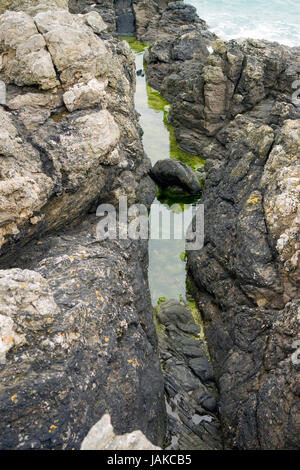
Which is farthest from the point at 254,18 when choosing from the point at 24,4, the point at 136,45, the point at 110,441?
the point at 110,441

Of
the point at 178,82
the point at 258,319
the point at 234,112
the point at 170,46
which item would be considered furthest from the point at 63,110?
the point at 170,46

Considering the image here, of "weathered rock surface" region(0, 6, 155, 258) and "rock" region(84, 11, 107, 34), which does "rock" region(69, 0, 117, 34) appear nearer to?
"rock" region(84, 11, 107, 34)

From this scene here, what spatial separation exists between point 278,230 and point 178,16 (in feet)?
100

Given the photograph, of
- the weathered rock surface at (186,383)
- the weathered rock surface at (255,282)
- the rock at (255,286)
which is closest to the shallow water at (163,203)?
the weathered rock surface at (255,282)

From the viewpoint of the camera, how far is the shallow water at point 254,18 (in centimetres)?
4569

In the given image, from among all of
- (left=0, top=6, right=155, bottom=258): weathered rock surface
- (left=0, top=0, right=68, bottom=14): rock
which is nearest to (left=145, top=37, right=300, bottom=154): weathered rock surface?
(left=0, top=0, right=68, bottom=14): rock

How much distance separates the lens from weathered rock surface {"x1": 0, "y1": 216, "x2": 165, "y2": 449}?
261 inches

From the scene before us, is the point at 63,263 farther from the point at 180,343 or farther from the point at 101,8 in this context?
the point at 101,8

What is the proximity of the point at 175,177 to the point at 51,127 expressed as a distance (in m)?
8.38

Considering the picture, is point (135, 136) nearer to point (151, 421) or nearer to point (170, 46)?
point (151, 421)

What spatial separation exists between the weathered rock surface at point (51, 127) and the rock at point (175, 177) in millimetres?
5858

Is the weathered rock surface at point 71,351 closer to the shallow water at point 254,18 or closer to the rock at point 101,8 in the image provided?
the rock at point 101,8

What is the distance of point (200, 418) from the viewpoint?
10.4 meters

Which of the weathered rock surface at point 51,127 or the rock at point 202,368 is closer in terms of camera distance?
the weathered rock surface at point 51,127
